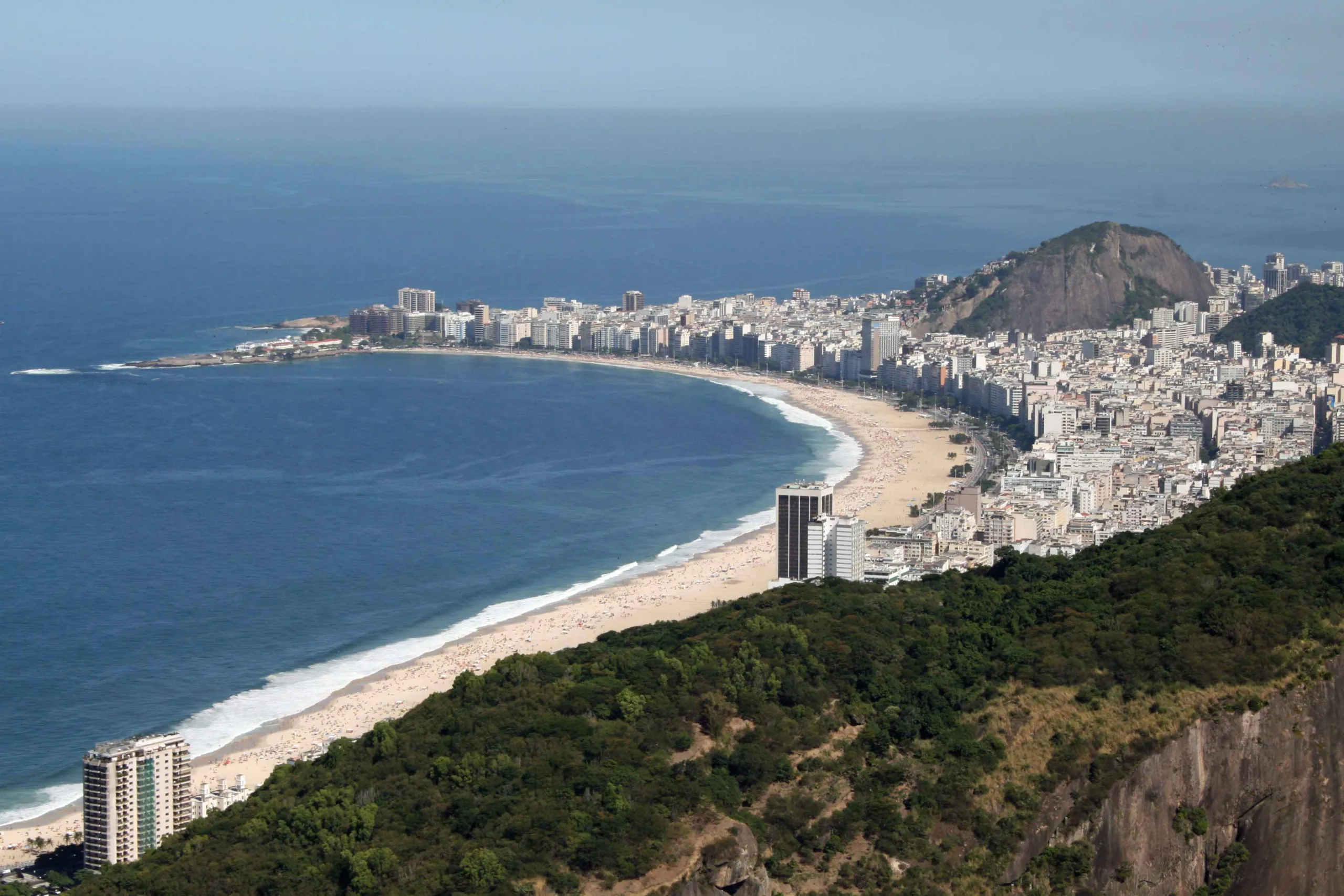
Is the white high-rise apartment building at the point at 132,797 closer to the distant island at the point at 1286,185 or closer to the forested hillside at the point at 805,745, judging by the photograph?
the forested hillside at the point at 805,745

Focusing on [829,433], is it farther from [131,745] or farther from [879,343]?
[131,745]

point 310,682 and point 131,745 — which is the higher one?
point 131,745

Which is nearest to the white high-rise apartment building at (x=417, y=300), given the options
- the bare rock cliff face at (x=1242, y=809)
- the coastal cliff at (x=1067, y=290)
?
the coastal cliff at (x=1067, y=290)

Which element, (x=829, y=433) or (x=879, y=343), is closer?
(x=829, y=433)

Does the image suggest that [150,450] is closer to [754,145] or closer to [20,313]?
[20,313]

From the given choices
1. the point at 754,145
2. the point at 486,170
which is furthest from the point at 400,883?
the point at 754,145

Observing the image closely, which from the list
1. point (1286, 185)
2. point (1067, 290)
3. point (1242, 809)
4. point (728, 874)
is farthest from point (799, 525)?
point (1286, 185)
